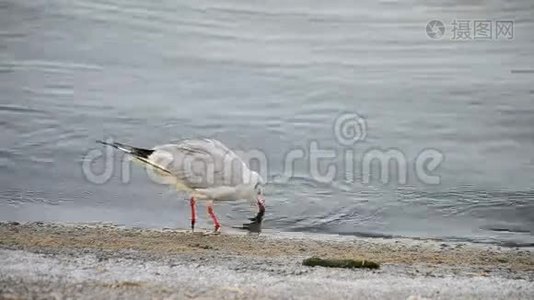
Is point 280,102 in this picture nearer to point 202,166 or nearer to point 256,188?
point 256,188

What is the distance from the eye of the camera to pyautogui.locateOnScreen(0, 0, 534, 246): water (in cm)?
735

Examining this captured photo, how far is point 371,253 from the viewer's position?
5859 millimetres

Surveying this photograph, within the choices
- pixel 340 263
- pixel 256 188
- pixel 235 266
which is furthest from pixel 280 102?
pixel 235 266

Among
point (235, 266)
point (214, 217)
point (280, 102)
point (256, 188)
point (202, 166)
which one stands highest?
point (280, 102)

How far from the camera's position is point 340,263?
16.6ft

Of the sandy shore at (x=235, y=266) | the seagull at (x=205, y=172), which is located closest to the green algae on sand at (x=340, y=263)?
the sandy shore at (x=235, y=266)

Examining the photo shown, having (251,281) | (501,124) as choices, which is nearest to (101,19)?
(501,124)

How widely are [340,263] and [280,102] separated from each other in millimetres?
4175

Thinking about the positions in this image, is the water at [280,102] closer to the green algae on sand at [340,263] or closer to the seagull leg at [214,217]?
the seagull leg at [214,217]

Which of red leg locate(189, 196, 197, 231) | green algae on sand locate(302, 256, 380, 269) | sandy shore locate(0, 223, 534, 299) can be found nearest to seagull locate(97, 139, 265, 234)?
red leg locate(189, 196, 197, 231)

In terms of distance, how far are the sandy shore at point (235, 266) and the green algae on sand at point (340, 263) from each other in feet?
0.22

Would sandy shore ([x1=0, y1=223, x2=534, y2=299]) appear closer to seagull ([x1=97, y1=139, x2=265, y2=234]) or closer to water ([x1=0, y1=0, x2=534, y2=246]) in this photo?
seagull ([x1=97, y1=139, x2=265, y2=234])

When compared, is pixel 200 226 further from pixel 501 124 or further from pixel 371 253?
pixel 501 124

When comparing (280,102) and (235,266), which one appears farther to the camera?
(280,102)
